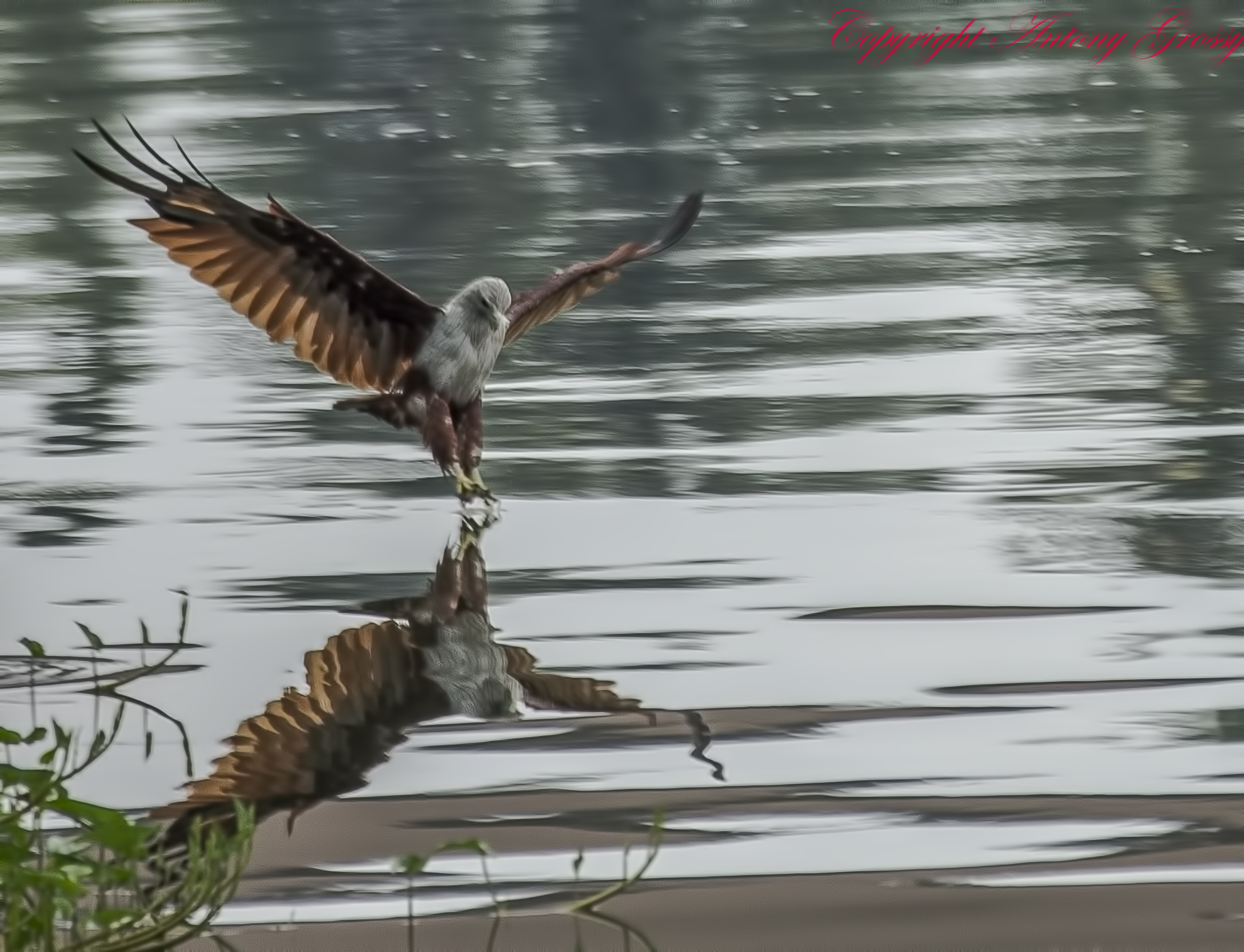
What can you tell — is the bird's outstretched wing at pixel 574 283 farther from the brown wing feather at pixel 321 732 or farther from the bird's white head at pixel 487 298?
the brown wing feather at pixel 321 732

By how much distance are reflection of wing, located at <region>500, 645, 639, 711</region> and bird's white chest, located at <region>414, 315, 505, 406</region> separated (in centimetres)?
147

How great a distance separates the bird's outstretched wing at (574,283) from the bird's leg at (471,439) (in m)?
0.25

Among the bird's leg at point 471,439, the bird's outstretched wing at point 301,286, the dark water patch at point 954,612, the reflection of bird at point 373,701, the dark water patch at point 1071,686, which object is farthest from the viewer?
the bird's leg at point 471,439

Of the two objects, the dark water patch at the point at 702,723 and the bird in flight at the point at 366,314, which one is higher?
the bird in flight at the point at 366,314

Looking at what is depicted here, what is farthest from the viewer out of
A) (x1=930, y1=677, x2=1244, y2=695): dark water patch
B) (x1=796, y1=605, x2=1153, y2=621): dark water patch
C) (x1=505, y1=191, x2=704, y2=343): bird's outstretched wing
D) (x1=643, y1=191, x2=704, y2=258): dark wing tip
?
(x1=643, y1=191, x2=704, y2=258): dark wing tip

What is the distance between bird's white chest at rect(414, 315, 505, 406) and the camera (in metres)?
6.59

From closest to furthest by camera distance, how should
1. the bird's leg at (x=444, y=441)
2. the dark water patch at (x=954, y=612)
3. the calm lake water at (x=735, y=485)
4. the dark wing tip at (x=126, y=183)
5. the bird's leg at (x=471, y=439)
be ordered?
1. the calm lake water at (x=735, y=485)
2. the dark water patch at (x=954, y=612)
3. the dark wing tip at (x=126, y=183)
4. the bird's leg at (x=444, y=441)
5. the bird's leg at (x=471, y=439)

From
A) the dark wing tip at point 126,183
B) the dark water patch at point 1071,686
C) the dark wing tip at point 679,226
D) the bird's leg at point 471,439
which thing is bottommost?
the dark water patch at point 1071,686

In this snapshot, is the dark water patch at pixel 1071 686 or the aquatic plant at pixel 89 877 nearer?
the aquatic plant at pixel 89 877

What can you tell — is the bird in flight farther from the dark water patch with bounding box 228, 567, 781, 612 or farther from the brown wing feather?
the brown wing feather

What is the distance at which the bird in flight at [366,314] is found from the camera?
6.50m

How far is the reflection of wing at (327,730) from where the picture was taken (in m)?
4.47

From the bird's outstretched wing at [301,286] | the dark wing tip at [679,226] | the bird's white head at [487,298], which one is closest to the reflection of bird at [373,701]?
the bird's white head at [487,298]

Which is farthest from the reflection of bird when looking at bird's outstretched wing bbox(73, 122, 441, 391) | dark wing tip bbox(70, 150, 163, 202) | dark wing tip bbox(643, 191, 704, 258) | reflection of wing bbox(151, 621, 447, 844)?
dark wing tip bbox(643, 191, 704, 258)
